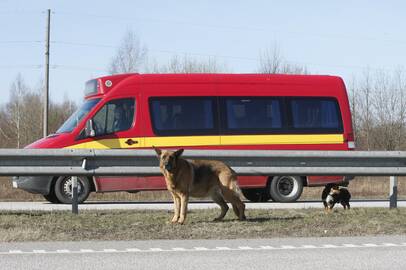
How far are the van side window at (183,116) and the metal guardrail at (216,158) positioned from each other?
4.66m

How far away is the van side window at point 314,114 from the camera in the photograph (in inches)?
688

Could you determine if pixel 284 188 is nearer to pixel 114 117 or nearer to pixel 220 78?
pixel 220 78

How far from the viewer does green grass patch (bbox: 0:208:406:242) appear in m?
9.49

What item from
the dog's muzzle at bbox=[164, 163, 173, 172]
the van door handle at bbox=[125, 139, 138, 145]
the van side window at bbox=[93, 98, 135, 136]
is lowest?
the dog's muzzle at bbox=[164, 163, 173, 172]

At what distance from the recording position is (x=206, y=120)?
17.0 m

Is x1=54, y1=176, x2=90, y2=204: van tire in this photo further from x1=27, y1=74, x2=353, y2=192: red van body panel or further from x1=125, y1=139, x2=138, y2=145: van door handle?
x1=125, y1=139, x2=138, y2=145: van door handle

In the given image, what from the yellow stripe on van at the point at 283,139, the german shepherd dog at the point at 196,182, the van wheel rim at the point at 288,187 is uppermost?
the yellow stripe on van at the point at 283,139

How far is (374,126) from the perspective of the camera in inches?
1592

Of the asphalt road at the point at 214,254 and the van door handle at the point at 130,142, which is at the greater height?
the van door handle at the point at 130,142

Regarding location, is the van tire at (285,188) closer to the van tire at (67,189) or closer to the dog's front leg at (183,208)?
the van tire at (67,189)

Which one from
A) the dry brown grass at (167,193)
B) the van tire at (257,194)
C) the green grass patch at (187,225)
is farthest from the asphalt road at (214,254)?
the dry brown grass at (167,193)

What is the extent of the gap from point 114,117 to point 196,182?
6177 millimetres

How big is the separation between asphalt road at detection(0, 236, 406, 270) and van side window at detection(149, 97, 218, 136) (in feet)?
24.9

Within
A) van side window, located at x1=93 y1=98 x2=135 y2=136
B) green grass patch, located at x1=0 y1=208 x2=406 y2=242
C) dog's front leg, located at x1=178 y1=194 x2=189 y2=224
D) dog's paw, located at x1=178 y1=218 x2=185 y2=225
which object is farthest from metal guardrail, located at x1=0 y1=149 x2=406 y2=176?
van side window, located at x1=93 y1=98 x2=135 y2=136
